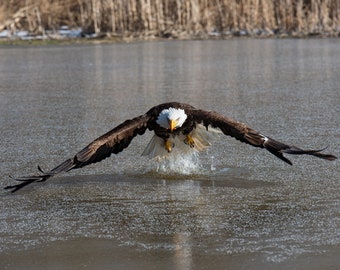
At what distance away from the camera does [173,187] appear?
219 inches

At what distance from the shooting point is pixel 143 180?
584 cm

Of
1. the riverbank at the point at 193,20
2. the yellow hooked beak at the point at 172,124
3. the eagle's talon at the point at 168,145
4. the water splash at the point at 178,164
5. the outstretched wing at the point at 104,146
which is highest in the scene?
the yellow hooked beak at the point at 172,124

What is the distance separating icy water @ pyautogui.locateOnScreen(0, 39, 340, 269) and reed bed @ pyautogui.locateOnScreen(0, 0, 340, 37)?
436 inches

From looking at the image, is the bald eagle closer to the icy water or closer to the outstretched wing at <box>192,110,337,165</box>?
the outstretched wing at <box>192,110,337,165</box>

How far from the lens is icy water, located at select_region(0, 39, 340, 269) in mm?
4012

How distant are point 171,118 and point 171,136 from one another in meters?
0.38

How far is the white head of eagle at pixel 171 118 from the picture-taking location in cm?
563

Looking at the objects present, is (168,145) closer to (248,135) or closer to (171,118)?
(171,118)

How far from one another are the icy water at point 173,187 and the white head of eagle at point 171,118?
410 mm

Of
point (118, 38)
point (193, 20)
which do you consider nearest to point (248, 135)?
point (118, 38)

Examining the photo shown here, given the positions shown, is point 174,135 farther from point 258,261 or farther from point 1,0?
point 1,0

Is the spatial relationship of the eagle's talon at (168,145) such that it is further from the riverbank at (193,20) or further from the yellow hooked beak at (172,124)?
the riverbank at (193,20)

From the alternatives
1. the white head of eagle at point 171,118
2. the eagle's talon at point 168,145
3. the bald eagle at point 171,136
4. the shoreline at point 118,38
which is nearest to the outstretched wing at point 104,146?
the bald eagle at point 171,136

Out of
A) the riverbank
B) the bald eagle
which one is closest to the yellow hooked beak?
the bald eagle
